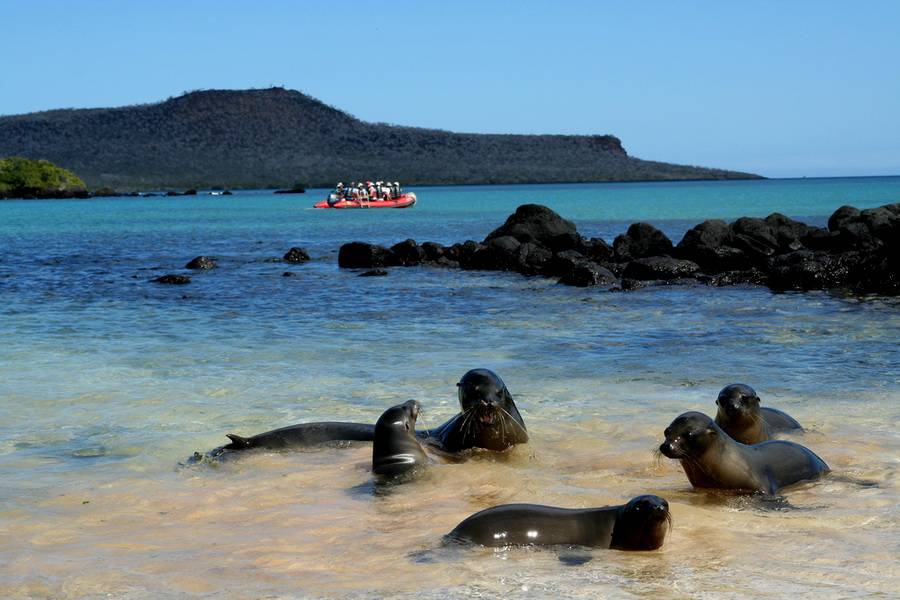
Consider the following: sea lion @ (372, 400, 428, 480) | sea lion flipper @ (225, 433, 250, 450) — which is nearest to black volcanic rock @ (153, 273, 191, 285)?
sea lion flipper @ (225, 433, 250, 450)

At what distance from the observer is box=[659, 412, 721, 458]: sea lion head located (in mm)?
6867

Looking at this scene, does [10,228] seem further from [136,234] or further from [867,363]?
[867,363]

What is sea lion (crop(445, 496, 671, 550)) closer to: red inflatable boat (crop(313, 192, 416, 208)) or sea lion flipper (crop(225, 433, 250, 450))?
sea lion flipper (crop(225, 433, 250, 450))

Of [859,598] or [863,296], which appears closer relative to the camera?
[859,598]

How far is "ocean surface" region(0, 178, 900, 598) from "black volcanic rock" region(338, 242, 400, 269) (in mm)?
6594

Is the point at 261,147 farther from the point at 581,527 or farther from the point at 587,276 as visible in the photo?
the point at 581,527

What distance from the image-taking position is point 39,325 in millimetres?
17359

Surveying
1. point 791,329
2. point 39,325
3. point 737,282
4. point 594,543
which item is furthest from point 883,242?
point 594,543

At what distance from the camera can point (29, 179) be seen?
112625mm

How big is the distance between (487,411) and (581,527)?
88.7 inches

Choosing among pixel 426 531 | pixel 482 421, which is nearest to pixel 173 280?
pixel 482 421

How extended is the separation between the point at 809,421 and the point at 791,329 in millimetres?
6397

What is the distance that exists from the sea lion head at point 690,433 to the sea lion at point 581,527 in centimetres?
80

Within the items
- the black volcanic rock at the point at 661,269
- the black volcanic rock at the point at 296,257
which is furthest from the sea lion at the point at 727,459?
the black volcanic rock at the point at 296,257
